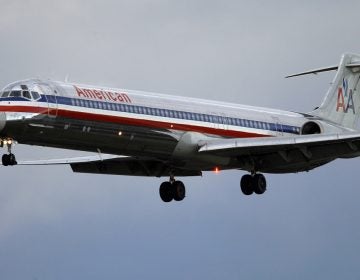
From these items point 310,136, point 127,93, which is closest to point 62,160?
point 127,93

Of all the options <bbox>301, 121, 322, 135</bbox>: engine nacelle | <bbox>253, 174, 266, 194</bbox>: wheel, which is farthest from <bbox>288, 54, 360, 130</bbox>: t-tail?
<bbox>253, 174, 266, 194</bbox>: wheel

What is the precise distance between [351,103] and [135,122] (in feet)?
49.8

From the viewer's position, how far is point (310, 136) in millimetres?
56938

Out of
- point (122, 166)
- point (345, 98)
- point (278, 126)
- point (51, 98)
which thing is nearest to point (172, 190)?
point (122, 166)

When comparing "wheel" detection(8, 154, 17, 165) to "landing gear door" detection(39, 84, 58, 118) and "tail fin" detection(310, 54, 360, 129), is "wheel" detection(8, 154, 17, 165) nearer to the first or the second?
"landing gear door" detection(39, 84, 58, 118)

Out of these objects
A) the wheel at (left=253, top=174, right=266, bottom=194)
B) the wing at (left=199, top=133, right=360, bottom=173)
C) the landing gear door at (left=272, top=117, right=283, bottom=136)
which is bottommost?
the wheel at (left=253, top=174, right=266, bottom=194)

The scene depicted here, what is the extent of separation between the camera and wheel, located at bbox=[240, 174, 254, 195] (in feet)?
194

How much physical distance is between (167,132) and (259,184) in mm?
5582

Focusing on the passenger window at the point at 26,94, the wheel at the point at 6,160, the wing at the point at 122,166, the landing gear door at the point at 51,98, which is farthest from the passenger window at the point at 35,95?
the wing at the point at 122,166

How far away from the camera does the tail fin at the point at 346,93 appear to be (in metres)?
65.2

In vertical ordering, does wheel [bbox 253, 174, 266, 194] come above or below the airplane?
below

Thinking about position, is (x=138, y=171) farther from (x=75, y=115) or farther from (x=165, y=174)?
(x=75, y=115)

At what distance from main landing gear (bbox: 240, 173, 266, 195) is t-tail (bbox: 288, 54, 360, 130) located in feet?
A: 24.6

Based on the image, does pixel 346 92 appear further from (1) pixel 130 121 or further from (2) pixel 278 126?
(1) pixel 130 121
